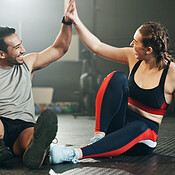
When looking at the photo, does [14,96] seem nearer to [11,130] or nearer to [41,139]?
[11,130]

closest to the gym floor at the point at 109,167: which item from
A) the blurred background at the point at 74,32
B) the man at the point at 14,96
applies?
the man at the point at 14,96

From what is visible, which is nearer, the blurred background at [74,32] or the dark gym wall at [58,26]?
the blurred background at [74,32]

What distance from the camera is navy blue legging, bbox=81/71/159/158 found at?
154 cm

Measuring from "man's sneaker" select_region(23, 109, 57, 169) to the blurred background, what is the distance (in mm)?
4585

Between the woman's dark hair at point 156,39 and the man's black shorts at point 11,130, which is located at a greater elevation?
the woman's dark hair at point 156,39

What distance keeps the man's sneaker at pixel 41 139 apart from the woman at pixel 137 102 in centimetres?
19

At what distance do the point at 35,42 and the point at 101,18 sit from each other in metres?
1.58

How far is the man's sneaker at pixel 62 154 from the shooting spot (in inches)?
58.3

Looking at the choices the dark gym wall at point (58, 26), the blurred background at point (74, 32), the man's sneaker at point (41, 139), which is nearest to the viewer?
the man's sneaker at point (41, 139)

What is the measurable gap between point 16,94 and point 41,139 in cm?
46

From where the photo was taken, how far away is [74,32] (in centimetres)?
638

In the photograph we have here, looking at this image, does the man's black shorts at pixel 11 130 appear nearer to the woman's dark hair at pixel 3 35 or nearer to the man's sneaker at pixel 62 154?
the man's sneaker at pixel 62 154

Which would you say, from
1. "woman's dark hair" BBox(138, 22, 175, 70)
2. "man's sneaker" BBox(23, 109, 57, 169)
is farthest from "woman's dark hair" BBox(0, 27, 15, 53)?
"woman's dark hair" BBox(138, 22, 175, 70)

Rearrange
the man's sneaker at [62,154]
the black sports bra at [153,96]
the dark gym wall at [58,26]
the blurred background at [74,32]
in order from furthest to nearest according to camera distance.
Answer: the dark gym wall at [58,26]
the blurred background at [74,32]
the black sports bra at [153,96]
the man's sneaker at [62,154]
